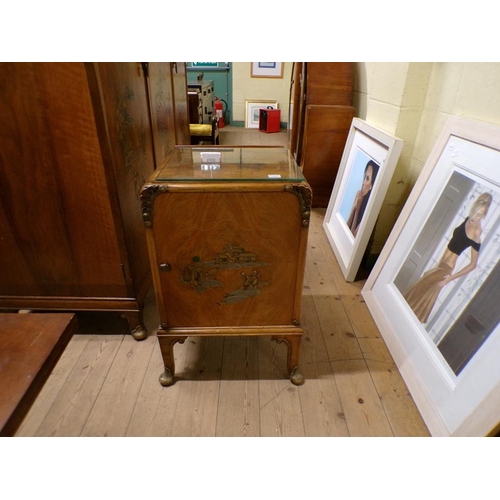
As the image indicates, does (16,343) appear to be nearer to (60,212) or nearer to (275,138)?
(60,212)

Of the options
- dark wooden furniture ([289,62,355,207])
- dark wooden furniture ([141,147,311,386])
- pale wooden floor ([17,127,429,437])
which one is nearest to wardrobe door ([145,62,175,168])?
dark wooden furniture ([141,147,311,386])

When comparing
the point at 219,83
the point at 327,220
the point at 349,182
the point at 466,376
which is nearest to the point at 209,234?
the point at 466,376

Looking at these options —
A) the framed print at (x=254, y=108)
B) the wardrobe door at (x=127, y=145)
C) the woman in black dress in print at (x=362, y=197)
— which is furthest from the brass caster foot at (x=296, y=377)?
the framed print at (x=254, y=108)

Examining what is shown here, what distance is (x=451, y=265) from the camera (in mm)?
1250

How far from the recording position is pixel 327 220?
2586 mm

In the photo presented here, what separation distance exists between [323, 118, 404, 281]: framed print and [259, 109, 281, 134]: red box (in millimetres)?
3889

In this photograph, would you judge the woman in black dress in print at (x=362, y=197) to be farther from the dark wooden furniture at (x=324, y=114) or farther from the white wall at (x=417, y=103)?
the dark wooden furniture at (x=324, y=114)

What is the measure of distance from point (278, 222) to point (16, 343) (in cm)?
77

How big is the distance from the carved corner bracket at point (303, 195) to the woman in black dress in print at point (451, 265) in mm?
645

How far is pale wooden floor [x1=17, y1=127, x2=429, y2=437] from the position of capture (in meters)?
1.20

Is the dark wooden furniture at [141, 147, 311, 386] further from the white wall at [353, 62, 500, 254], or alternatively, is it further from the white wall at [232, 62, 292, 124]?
the white wall at [232, 62, 292, 124]

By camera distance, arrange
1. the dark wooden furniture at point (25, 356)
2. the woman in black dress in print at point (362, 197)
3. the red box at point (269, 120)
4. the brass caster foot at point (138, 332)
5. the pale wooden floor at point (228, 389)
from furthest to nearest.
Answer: the red box at point (269, 120), the woman in black dress in print at point (362, 197), the brass caster foot at point (138, 332), the pale wooden floor at point (228, 389), the dark wooden furniture at point (25, 356)

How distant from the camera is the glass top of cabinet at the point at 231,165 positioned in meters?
1.01

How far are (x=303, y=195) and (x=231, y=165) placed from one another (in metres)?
0.29
